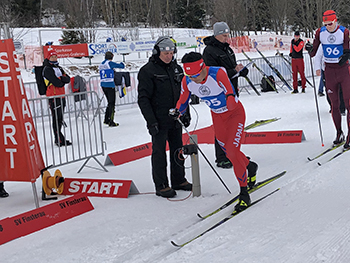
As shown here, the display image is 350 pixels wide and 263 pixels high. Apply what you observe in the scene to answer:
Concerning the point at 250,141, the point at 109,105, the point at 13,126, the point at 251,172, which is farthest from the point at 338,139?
the point at 109,105

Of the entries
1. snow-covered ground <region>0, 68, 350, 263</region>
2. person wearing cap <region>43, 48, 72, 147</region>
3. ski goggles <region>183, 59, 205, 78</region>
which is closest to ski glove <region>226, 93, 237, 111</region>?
ski goggles <region>183, 59, 205, 78</region>

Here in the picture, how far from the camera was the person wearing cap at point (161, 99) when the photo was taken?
5.11 m

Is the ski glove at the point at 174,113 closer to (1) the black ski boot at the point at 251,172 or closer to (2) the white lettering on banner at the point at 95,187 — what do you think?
(1) the black ski boot at the point at 251,172

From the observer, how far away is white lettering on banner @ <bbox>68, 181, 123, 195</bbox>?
549 cm

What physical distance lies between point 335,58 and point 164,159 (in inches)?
135

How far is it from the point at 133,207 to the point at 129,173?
1.73 meters

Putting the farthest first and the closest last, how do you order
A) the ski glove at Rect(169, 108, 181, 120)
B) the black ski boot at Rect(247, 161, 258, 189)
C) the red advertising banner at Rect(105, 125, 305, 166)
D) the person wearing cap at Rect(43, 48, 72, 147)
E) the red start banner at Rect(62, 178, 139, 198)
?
the person wearing cap at Rect(43, 48, 72, 147) < the red advertising banner at Rect(105, 125, 305, 166) < the red start banner at Rect(62, 178, 139, 198) < the black ski boot at Rect(247, 161, 258, 189) < the ski glove at Rect(169, 108, 181, 120)

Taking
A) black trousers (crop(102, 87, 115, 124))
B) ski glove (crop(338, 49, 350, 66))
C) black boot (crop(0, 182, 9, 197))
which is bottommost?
black boot (crop(0, 182, 9, 197))

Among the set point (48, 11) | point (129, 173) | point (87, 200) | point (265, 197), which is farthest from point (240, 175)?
point (48, 11)

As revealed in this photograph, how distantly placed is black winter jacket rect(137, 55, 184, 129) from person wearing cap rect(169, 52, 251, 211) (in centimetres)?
37

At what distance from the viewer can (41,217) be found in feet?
14.8

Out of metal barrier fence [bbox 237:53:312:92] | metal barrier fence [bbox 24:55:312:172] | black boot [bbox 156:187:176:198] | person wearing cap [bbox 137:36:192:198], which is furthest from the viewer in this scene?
metal barrier fence [bbox 237:53:312:92]

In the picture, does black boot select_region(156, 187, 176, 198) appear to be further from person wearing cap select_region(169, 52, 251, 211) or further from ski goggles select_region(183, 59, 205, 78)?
ski goggles select_region(183, 59, 205, 78)

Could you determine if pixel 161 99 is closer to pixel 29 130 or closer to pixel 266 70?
pixel 29 130
